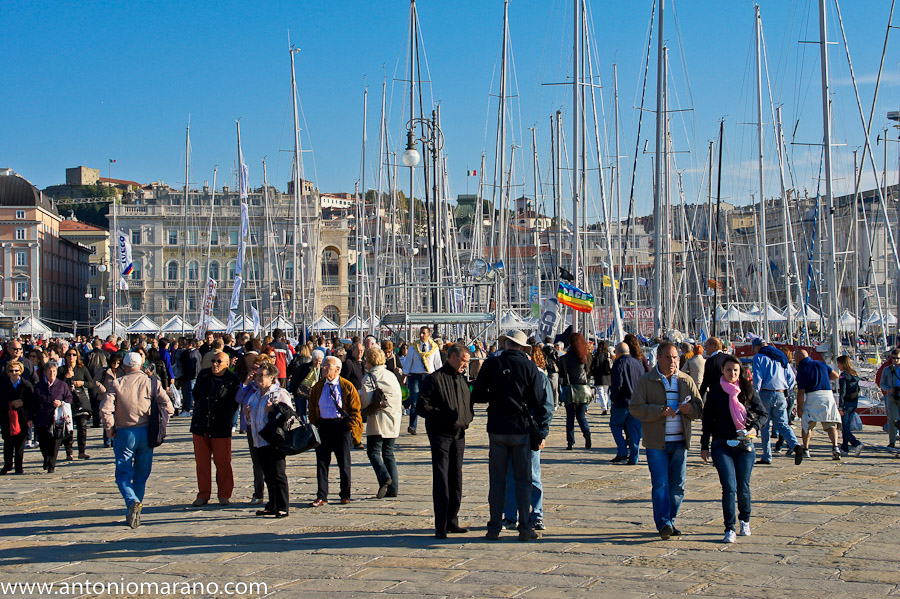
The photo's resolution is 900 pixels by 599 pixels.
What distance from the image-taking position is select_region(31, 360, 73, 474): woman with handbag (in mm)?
12836

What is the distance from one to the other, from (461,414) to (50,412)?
7.13 meters

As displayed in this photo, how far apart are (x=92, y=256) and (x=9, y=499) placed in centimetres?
11597

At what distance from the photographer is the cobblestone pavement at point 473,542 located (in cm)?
664

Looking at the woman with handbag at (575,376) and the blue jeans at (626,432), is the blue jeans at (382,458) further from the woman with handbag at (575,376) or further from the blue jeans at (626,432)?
the woman with handbag at (575,376)

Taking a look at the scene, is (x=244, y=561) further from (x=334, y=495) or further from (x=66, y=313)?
(x=66, y=313)

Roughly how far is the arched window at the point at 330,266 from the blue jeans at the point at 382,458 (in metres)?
90.6

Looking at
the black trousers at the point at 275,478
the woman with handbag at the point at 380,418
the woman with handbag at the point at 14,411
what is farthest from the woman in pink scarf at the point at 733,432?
the woman with handbag at the point at 14,411

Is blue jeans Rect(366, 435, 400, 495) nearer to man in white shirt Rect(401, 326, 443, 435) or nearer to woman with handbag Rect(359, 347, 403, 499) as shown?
woman with handbag Rect(359, 347, 403, 499)

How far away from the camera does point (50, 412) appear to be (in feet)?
42.2

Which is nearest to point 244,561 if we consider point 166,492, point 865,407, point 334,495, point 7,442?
point 334,495

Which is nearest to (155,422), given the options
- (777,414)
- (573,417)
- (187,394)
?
(573,417)

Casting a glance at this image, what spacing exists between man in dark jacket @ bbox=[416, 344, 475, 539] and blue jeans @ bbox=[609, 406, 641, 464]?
16.0 ft

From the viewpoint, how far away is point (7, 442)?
13.2 metres

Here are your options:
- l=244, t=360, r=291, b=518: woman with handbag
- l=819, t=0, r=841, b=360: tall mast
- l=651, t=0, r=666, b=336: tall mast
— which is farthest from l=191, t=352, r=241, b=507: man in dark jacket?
l=651, t=0, r=666, b=336: tall mast
